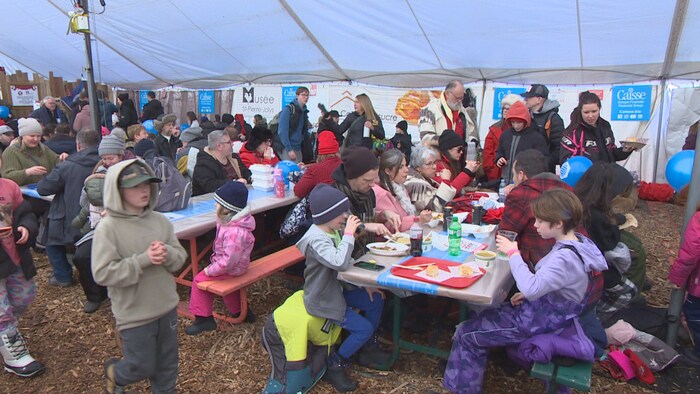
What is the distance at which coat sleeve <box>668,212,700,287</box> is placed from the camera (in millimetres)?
3238

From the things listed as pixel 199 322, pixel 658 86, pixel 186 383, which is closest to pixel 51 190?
pixel 199 322

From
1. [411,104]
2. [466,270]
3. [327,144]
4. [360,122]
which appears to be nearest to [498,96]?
[411,104]

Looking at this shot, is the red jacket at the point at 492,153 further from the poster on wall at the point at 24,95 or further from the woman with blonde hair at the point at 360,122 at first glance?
the poster on wall at the point at 24,95

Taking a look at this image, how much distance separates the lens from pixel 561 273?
2402 mm

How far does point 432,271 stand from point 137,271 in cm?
159

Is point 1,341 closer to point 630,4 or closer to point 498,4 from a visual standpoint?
point 498,4

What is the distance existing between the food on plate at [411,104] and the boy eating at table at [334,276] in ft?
26.8

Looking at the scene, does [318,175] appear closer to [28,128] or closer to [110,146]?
[110,146]

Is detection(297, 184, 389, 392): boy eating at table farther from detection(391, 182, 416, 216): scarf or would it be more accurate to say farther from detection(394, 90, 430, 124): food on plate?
detection(394, 90, 430, 124): food on plate

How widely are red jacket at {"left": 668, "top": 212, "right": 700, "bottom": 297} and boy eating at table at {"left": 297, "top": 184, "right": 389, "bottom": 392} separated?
7.33 ft

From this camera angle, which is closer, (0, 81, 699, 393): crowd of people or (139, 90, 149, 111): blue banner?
(0, 81, 699, 393): crowd of people

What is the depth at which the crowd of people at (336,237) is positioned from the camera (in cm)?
241

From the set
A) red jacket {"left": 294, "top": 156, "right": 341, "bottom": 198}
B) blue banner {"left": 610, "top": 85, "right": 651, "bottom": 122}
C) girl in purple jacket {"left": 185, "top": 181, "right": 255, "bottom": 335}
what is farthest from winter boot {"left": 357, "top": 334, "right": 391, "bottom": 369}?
blue banner {"left": 610, "top": 85, "right": 651, "bottom": 122}

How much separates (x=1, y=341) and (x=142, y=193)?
1731mm
